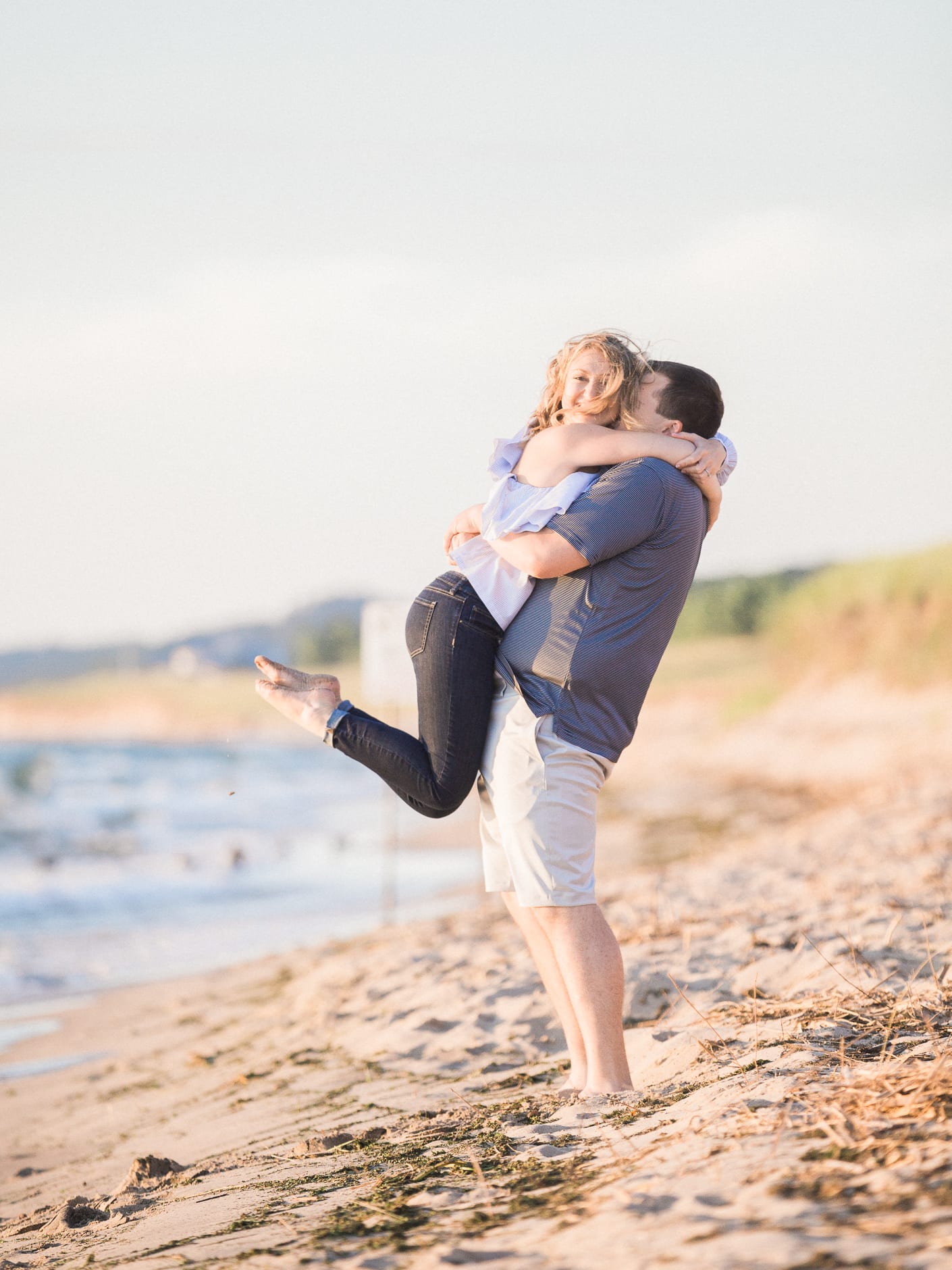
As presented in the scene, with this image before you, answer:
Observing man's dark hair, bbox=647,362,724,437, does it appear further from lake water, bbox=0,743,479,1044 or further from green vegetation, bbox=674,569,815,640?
green vegetation, bbox=674,569,815,640

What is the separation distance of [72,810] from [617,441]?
69.4 ft

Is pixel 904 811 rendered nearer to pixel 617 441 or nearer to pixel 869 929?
pixel 869 929

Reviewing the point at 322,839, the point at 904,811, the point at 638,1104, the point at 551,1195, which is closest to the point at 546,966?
the point at 638,1104

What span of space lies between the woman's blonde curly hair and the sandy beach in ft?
4.90

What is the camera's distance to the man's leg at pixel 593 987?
2613 mm

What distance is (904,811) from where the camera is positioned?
976 cm

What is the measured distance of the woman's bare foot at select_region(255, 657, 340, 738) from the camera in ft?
9.26

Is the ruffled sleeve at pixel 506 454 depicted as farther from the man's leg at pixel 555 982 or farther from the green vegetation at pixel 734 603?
the green vegetation at pixel 734 603

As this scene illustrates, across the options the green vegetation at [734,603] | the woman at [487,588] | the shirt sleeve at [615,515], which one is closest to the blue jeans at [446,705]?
the woman at [487,588]

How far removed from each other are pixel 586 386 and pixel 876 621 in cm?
2526

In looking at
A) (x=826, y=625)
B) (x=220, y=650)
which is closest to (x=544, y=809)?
(x=826, y=625)

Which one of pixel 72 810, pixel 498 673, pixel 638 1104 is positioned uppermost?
pixel 498 673

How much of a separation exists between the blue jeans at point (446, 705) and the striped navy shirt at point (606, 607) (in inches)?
2.8

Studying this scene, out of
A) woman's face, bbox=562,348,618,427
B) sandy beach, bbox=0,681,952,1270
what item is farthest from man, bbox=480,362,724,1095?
sandy beach, bbox=0,681,952,1270
